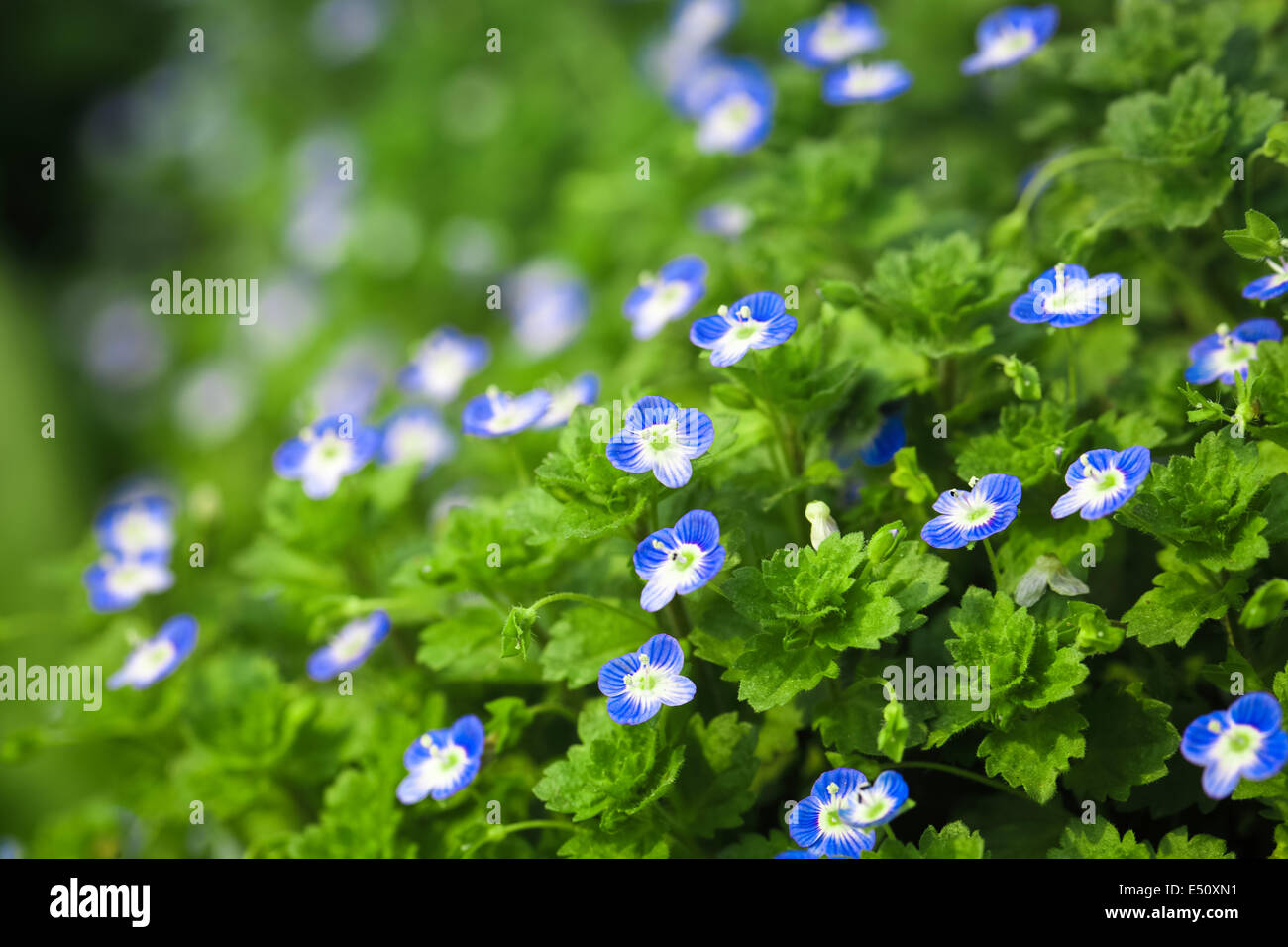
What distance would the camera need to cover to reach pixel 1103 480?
5.27 ft

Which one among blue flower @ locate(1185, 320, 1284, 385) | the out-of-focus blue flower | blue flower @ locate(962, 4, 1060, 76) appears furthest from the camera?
the out-of-focus blue flower

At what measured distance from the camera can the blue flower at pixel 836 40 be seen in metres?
2.69

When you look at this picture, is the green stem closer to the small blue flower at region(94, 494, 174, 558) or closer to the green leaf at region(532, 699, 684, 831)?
the green leaf at region(532, 699, 684, 831)

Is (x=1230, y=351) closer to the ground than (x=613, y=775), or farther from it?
farther from it

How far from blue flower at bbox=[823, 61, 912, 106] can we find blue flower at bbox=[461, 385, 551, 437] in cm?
99

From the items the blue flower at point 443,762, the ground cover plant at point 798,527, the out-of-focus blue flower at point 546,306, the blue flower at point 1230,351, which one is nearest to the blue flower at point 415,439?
the ground cover plant at point 798,527

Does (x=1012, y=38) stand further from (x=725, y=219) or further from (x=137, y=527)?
(x=137, y=527)

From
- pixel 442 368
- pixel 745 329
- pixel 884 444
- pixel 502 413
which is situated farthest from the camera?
pixel 442 368

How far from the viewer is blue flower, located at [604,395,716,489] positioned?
5.51 ft

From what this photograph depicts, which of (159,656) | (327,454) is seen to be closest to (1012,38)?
(327,454)

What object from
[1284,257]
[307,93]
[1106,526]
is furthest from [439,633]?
[307,93]

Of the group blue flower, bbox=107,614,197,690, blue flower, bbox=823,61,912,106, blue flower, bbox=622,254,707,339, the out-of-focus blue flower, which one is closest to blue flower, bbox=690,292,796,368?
blue flower, bbox=622,254,707,339

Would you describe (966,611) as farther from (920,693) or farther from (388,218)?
(388,218)

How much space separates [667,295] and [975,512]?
88cm
